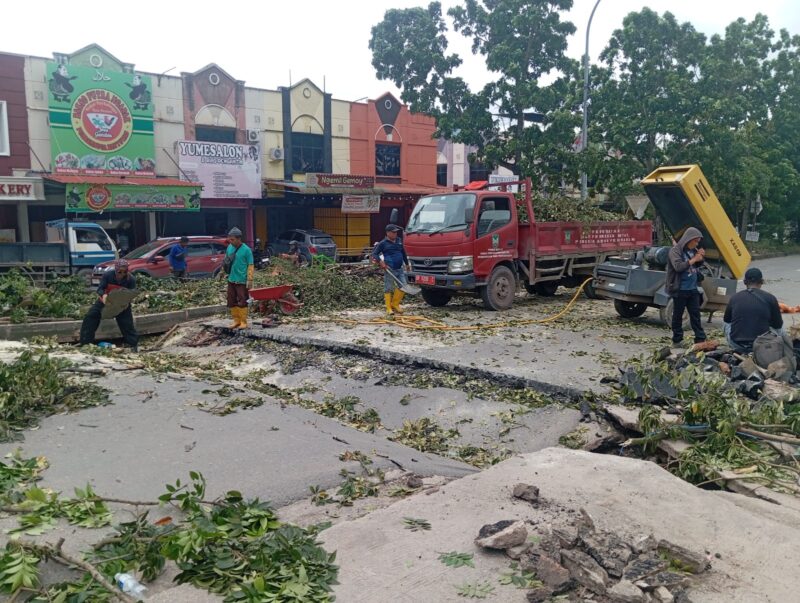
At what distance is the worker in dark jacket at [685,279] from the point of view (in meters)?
9.12

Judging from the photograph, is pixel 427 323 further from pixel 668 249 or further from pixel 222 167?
pixel 222 167

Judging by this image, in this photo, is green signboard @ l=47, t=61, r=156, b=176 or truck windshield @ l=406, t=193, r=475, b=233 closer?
truck windshield @ l=406, t=193, r=475, b=233

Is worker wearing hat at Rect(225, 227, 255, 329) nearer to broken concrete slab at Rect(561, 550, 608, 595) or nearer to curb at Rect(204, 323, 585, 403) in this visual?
curb at Rect(204, 323, 585, 403)

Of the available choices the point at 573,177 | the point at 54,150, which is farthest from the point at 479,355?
the point at 54,150

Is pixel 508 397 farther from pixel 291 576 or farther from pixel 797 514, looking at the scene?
pixel 291 576

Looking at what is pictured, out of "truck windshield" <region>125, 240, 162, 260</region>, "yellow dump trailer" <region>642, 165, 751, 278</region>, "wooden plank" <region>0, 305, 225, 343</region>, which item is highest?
"yellow dump trailer" <region>642, 165, 751, 278</region>

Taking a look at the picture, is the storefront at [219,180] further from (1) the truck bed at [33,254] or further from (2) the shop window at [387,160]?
(1) the truck bed at [33,254]

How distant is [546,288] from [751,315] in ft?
26.0

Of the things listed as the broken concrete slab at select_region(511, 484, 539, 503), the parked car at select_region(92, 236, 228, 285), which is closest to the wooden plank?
the parked car at select_region(92, 236, 228, 285)

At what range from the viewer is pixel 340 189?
85.5ft

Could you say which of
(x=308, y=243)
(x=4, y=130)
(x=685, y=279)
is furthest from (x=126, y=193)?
(x=685, y=279)

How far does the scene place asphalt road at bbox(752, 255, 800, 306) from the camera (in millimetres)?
17859

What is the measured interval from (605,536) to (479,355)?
16.2 feet

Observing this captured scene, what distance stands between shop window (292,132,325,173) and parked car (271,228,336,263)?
11.2 ft
